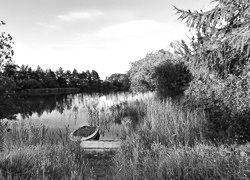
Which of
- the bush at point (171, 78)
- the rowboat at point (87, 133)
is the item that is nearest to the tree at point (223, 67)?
the rowboat at point (87, 133)

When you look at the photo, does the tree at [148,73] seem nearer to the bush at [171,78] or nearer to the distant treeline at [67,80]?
the bush at [171,78]

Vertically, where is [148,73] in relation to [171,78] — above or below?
above

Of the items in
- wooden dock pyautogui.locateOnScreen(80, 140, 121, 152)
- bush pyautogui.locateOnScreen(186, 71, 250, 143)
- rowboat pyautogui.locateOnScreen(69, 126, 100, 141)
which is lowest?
rowboat pyautogui.locateOnScreen(69, 126, 100, 141)

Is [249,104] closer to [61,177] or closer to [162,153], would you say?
[162,153]

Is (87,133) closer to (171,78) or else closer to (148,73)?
(171,78)

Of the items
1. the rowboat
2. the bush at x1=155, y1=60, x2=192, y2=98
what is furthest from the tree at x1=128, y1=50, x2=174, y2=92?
the rowboat

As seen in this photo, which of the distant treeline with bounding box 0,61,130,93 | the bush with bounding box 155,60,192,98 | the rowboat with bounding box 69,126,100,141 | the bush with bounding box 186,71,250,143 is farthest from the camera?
the distant treeline with bounding box 0,61,130,93

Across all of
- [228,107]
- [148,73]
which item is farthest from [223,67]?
[148,73]

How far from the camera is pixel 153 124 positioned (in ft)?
19.3

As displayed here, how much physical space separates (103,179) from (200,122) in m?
3.60

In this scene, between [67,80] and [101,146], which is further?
[67,80]

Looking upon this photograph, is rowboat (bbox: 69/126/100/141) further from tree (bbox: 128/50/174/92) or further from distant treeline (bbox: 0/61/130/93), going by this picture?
distant treeline (bbox: 0/61/130/93)

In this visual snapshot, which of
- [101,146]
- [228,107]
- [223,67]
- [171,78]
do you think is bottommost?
[101,146]

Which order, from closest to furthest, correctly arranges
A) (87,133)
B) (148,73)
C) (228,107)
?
(228,107) → (87,133) → (148,73)
